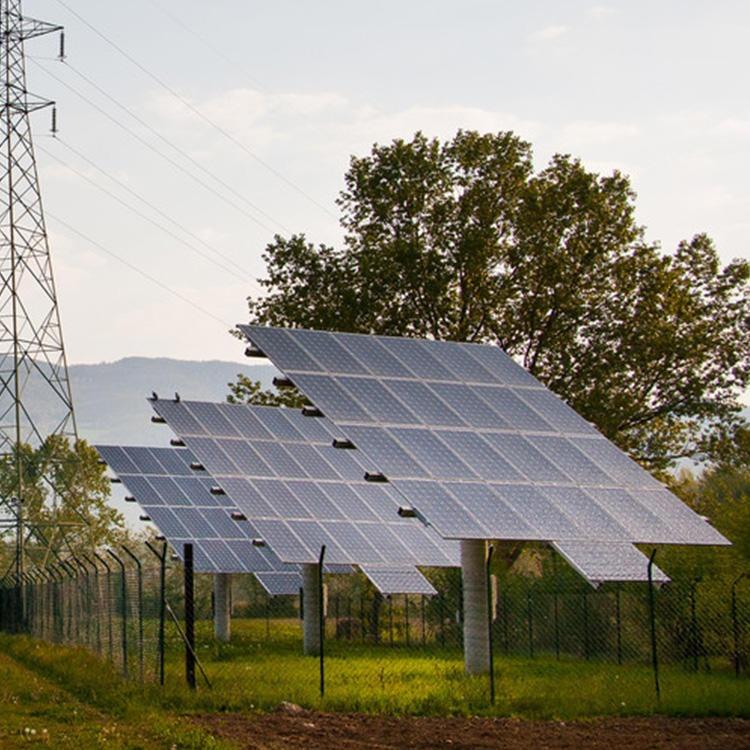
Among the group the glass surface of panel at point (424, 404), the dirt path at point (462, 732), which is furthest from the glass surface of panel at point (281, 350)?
the dirt path at point (462, 732)

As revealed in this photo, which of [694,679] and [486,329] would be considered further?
[486,329]

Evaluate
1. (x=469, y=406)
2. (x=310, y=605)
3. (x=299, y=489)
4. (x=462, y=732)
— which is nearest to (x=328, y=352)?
(x=469, y=406)

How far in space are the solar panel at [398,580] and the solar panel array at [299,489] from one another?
94 cm

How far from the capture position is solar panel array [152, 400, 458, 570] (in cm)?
3011

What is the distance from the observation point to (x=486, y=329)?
162 feet

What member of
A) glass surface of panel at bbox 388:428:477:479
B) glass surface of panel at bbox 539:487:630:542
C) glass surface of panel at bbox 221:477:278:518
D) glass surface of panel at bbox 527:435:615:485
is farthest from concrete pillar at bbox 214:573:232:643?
glass surface of panel at bbox 539:487:630:542

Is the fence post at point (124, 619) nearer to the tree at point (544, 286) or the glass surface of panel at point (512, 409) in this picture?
the glass surface of panel at point (512, 409)

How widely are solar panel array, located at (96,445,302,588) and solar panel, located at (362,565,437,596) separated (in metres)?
6.08

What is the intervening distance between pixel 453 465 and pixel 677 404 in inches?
1097

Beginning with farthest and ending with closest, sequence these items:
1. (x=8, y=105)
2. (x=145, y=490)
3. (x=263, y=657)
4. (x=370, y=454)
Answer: (x=8, y=105)
(x=145, y=490)
(x=263, y=657)
(x=370, y=454)

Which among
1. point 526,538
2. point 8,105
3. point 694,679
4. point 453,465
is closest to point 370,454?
point 453,465

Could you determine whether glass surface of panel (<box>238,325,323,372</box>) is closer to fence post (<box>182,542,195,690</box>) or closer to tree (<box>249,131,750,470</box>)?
fence post (<box>182,542,195,690</box>)

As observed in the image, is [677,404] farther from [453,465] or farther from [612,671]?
[453,465]

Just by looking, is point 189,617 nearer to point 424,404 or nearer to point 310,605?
point 424,404
